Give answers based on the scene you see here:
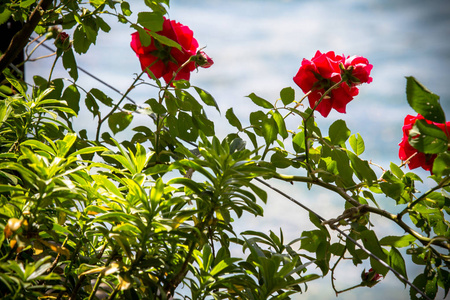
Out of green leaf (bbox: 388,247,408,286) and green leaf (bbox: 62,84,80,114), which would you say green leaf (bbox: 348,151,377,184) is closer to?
green leaf (bbox: 388,247,408,286)

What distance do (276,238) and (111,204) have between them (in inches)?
11.6

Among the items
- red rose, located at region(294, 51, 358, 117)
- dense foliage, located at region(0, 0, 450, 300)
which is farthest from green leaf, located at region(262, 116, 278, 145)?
red rose, located at region(294, 51, 358, 117)

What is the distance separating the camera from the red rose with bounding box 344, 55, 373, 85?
2.38ft

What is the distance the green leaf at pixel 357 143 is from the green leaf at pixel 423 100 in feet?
0.90

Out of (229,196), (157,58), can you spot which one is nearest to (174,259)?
(229,196)

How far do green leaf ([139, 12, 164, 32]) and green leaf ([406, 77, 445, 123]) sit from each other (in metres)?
0.41

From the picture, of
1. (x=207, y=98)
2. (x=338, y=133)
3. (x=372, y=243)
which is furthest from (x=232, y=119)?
(x=372, y=243)

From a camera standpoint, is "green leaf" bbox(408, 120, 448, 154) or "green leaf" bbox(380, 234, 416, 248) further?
"green leaf" bbox(380, 234, 416, 248)

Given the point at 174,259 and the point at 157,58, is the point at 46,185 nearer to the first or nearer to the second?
the point at 174,259

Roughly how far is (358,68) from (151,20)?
35 cm

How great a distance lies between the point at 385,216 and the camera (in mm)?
676

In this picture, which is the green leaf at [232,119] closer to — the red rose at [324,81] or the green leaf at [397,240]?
the red rose at [324,81]

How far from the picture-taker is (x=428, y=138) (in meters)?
0.50

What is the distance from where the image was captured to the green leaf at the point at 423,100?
478 millimetres
